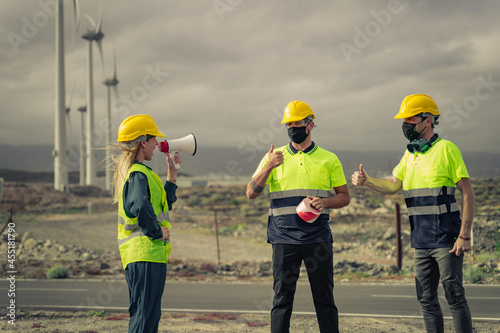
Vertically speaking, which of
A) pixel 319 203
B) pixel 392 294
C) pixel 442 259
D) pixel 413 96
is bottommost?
pixel 392 294

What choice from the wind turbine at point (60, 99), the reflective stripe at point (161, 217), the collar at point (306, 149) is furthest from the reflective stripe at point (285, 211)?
the wind turbine at point (60, 99)

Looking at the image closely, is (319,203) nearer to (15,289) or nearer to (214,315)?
(214,315)

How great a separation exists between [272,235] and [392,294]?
8451 millimetres

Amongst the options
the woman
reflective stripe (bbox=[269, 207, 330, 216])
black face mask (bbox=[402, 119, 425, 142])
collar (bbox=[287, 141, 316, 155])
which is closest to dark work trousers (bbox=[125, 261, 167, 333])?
the woman

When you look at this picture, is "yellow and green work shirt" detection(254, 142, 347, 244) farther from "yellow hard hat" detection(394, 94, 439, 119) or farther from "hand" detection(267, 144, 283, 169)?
"yellow hard hat" detection(394, 94, 439, 119)

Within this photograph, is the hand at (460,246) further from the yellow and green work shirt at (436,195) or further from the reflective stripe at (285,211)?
the reflective stripe at (285,211)

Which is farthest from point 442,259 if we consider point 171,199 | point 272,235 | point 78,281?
point 78,281

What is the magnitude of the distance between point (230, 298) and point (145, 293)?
26.2ft

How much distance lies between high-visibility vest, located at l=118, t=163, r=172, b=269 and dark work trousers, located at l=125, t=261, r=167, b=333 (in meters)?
0.07

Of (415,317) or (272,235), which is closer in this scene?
(272,235)

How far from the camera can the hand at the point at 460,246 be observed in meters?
4.83

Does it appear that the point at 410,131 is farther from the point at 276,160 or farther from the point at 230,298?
the point at 230,298

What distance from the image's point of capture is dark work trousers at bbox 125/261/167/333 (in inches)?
166

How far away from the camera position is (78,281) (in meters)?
16.1
